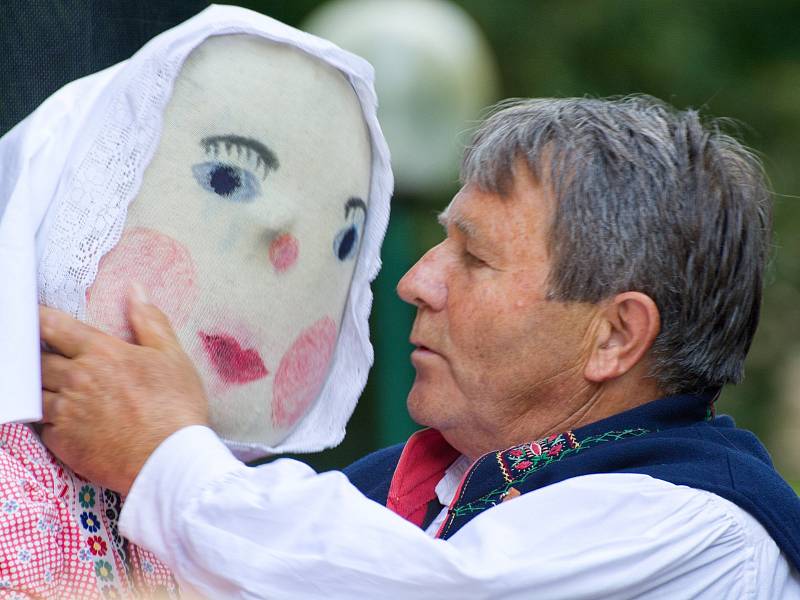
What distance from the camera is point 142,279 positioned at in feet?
5.54

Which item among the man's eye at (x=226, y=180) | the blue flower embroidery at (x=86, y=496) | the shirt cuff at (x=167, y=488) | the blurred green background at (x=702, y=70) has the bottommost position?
the blurred green background at (x=702, y=70)

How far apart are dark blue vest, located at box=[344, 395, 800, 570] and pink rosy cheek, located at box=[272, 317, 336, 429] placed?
0.32 metres

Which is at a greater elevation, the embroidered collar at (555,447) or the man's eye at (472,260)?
the man's eye at (472,260)

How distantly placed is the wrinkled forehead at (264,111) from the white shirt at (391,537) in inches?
16.1

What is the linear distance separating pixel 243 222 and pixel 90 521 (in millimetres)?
475

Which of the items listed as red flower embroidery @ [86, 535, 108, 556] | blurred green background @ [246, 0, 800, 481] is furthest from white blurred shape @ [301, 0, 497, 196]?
red flower embroidery @ [86, 535, 108, 556]

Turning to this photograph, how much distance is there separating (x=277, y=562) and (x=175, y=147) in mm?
602

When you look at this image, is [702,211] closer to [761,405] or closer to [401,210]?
[401,210]

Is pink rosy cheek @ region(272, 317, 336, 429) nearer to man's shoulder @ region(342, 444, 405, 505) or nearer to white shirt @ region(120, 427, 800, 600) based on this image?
white shirt @ region(120, 427, 800, 600)

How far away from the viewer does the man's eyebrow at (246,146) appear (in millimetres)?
1729

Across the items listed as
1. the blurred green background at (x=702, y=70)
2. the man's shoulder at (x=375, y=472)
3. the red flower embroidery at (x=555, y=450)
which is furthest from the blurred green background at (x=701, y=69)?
the red flower embroidery at (x=555, y=450)

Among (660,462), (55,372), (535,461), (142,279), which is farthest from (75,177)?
(660,462)

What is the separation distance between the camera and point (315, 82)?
5.97 ft

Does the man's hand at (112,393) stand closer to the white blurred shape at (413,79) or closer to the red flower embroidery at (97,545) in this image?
the red flower embroidery at (97,545)
